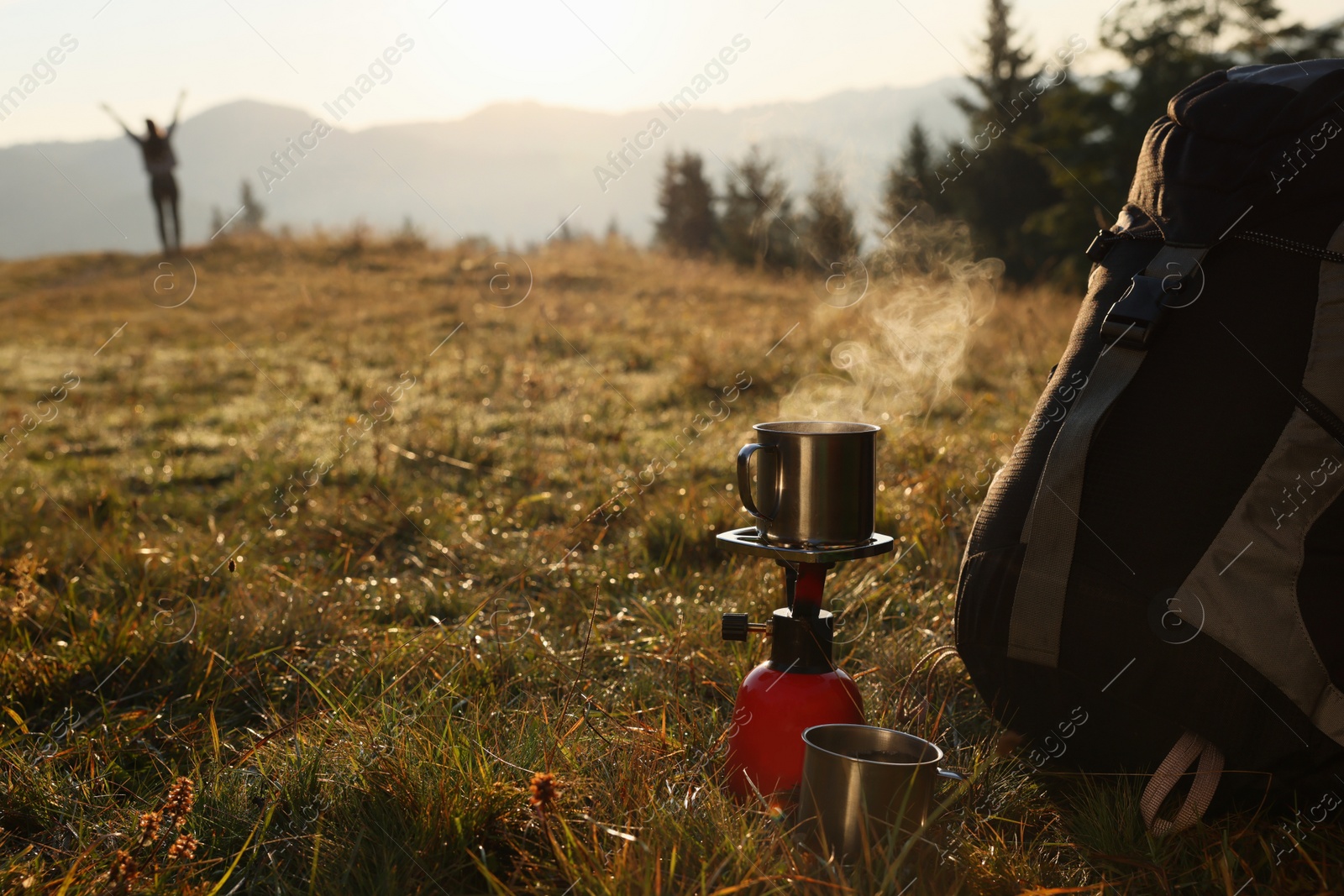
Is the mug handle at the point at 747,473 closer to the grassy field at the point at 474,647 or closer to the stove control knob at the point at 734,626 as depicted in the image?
the stove control knob at the point at 734,626

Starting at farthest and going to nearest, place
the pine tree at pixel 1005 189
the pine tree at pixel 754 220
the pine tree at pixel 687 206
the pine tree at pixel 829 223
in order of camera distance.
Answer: the pine tree at pixel 687 206 → the pine tree at pixel 1005 189 → the pine tree at pixel 754 220 → the pine tree at pixel 829 223

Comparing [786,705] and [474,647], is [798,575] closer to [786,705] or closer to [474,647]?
[786,705]

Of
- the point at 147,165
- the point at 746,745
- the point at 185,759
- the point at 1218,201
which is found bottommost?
the point at 185,759

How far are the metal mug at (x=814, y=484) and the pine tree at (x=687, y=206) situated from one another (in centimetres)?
2625

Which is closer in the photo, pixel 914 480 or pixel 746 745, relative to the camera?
pixel 746 745

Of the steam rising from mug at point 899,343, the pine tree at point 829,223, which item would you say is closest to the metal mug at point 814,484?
the steam rising from mug at point 899,343

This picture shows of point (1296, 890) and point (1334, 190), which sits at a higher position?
point (1334, 190)

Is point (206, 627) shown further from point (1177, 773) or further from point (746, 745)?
point (1177, 773)

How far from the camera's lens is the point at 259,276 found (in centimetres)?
1460

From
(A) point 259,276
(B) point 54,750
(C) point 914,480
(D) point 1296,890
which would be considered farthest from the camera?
(A) point 259,276

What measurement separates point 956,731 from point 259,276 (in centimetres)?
1460

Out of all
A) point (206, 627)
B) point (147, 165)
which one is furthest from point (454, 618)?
point (147, 165)

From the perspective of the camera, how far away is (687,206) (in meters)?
29.7

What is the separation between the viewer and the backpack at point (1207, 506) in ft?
5.61
